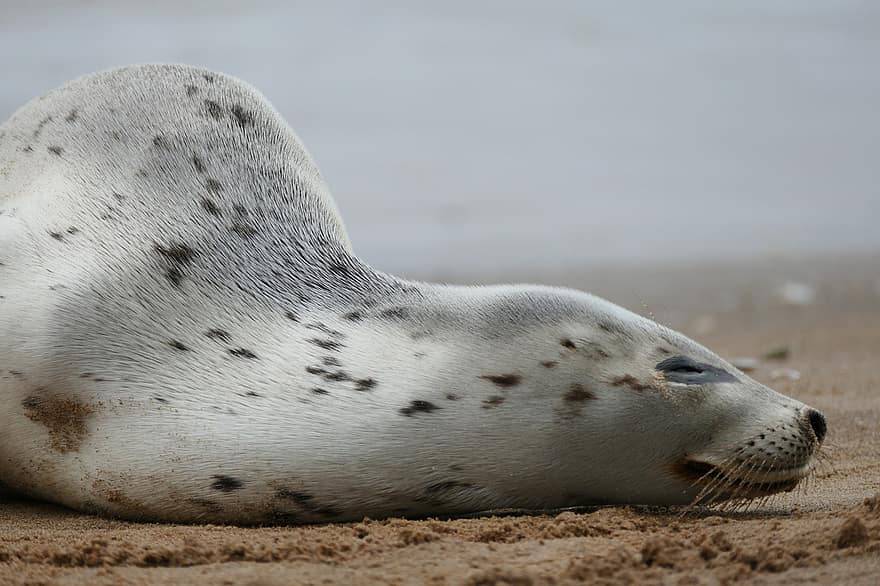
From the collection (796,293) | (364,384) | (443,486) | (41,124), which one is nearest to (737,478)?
(443,486)

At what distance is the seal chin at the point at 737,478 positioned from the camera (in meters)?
3.20

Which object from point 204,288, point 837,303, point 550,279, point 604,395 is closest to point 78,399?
point 204,288

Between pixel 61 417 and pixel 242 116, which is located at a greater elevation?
pixel 242 116

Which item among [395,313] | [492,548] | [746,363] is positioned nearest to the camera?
[492,548]

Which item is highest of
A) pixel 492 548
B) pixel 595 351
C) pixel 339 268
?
pixel 339 268

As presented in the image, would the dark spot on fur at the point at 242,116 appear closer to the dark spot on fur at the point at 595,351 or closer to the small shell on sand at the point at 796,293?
the dark spot on fur at the point at 595,351

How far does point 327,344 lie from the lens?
10.8 feet

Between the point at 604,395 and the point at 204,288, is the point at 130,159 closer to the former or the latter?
the point at 204,288

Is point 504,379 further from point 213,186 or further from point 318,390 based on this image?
point 213,186

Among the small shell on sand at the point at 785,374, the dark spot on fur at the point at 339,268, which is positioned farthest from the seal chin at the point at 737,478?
the small shell on sand at the point at 785,374

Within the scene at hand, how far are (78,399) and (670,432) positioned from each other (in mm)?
1551

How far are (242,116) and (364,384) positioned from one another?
139 centimetres

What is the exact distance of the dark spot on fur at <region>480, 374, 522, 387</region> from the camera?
3164mm

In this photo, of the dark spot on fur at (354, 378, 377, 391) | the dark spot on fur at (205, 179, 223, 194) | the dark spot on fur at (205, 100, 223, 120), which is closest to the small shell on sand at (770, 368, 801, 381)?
the dark spot on fur at (205, 100, 223, 120)
